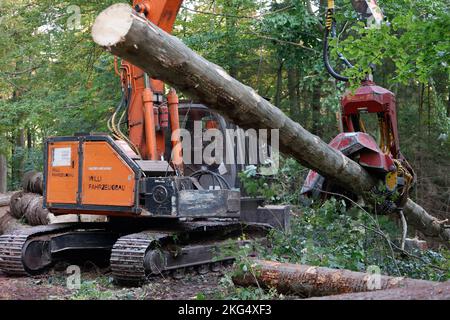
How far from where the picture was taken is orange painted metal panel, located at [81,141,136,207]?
6.58 m

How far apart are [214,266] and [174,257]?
90 centimetres

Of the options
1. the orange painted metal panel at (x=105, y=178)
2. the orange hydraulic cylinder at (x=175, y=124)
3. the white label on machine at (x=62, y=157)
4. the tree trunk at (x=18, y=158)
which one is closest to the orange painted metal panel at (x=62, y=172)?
the white label on machine at (x=62, y=157)

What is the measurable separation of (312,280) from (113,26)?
2.66 m

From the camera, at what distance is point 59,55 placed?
44.4 ft

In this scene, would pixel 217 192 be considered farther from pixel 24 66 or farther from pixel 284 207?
pixel 24 66

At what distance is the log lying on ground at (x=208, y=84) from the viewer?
420 cm

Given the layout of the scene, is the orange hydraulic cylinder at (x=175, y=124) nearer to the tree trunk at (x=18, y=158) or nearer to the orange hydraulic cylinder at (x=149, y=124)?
the orange hydraulic cylinder at (x=149, y=124)

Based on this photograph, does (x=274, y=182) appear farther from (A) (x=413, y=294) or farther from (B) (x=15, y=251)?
(B) (x=15, y=251)

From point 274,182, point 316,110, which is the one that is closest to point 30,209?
point 274,182

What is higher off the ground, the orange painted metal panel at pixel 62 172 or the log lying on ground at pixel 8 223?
the orange painted metal panel at pixel 62 172

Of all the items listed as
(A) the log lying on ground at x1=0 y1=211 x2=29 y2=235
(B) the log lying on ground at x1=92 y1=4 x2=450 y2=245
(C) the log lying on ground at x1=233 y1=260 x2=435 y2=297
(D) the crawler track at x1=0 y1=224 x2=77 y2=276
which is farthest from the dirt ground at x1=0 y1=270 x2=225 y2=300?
(A) the log lying on ground at x1=0 y1=211 x2=29 y2=235

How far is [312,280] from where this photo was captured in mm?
4805

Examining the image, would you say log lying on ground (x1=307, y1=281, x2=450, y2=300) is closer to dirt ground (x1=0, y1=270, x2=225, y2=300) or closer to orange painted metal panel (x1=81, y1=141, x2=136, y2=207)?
dirt ground (x1=0, y1=270, x2=225, y2=300)

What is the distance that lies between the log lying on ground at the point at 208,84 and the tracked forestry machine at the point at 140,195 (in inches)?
57.3
